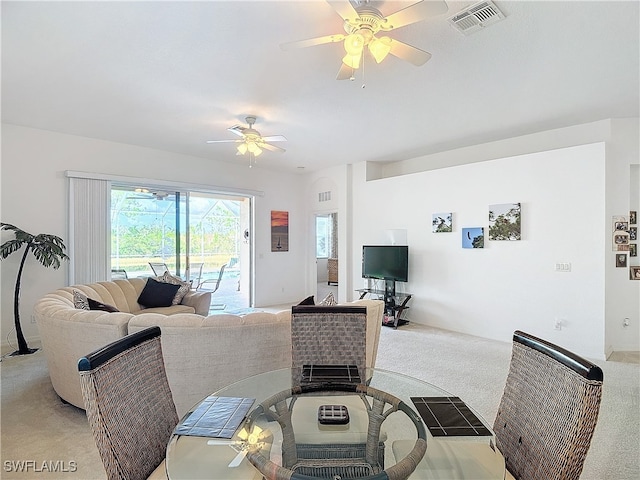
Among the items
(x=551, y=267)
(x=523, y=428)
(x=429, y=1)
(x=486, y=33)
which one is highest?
(x=486, y=33)

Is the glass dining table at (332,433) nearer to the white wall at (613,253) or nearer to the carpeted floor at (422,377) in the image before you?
the carpeted floor at (422,377)

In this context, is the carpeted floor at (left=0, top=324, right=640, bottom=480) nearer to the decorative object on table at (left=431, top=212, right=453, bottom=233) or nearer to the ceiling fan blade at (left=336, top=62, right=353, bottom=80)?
the decorative object on table at (left=431, top=212, right=453, bottom=233)

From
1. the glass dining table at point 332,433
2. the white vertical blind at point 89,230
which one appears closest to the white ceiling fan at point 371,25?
the glass dining table at point 332,433

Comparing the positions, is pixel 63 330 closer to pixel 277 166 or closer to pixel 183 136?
pixel 183 136

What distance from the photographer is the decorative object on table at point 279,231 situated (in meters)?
7.54

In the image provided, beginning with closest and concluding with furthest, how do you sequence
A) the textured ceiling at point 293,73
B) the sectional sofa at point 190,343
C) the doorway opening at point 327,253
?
the textured ceiling at point 293,73
the sectional sofa at point 190,343
the doorway opening at point 327,253

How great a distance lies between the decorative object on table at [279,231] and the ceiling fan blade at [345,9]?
5725 millimetres

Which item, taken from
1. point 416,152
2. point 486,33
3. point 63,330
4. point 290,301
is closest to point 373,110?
point 486,33

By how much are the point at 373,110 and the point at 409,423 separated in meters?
3.32

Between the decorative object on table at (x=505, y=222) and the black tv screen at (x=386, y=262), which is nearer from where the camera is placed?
the decorative object on table at (x=505, y=222)

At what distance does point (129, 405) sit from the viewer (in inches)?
52.5

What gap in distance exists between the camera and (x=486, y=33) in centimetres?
250

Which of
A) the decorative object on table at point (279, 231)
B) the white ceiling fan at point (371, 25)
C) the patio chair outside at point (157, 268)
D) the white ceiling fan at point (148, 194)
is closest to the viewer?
the white ceiling fan at point (371, 25)

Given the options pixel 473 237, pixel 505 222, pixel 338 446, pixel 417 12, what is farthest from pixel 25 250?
pixel 505 222
